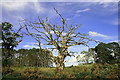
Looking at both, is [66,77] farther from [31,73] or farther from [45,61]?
[45,61]

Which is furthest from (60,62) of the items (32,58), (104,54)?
(104,54)

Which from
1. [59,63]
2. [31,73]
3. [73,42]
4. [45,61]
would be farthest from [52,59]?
[31,73]

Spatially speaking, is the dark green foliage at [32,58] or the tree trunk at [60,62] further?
the dark green foliage at [32,58]

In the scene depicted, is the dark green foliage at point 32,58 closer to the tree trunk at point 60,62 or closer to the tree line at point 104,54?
the tree trunk at point 60,62

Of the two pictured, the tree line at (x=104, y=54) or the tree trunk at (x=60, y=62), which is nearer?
the tree trunk at (x=60, y=62)

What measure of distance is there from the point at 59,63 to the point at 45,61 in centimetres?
272

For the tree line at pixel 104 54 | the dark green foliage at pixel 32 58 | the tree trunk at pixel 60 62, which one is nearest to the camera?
the tree trunk at pixel 60 62

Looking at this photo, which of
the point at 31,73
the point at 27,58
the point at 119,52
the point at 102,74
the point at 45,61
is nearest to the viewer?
the point at 31,73

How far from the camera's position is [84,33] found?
38.1 feet

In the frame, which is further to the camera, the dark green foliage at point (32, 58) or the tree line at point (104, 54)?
the tree line at point (104, 54)

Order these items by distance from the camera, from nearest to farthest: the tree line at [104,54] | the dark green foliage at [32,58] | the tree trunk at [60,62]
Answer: the tree trunk at [60,62]
the dark green foliage at [32,58]
the tree line at [104,54]

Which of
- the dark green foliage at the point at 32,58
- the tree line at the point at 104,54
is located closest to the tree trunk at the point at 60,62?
the dark green foliage at the point at 32,58

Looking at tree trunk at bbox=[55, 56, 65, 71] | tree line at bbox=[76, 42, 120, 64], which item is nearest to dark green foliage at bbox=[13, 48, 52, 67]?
tree trunk at bbox=[55, 56, 65, 71]

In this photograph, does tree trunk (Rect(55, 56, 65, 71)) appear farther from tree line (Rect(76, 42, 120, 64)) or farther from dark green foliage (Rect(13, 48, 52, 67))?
tree line (Rect(76, 42, 120, 64))
